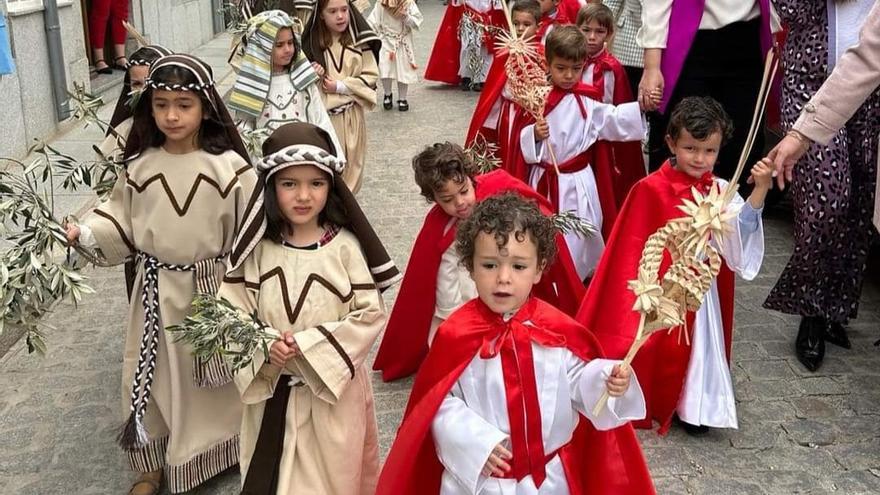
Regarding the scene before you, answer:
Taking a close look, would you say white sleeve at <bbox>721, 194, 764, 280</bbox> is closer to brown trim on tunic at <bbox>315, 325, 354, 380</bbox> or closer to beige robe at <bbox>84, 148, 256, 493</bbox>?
brown trim on tunic at <bbox>315, 325, 354, 380</bbox>

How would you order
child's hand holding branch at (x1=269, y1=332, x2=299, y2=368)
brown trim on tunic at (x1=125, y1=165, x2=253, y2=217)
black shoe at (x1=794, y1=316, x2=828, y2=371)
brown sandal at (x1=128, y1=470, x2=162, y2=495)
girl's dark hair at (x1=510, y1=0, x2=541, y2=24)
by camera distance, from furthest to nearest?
girl's dark hair at (x1=510, y1=0, x2=541, y2=24) → black shoe at (x1=794, y1=316, x2=828, y2=371) → brown sandal at (x1=128, y1=470, x2=162, y2=495) → brown trim on tunic at (x1=125, y1=165, x2=253, y2=217) → child's hand holding branch at (x1=269, y1=332, x2=299, y2=368)

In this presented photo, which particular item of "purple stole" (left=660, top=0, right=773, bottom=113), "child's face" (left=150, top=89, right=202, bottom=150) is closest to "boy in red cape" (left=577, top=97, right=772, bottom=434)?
"purple stole" (left=660, top=0, right=773, bottom=113)

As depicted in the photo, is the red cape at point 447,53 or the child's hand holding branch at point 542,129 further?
the red cape at point 447,53

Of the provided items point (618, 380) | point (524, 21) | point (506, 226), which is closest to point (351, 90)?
point (524, 21)

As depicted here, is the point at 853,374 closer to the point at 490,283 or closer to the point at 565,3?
the point at 490,283

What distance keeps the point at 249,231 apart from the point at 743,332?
128 inches

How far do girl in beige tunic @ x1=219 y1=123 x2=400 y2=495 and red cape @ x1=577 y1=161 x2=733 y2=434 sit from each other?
4.32ft

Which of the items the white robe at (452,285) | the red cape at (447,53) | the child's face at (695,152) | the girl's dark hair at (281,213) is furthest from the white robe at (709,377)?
the red cape at (447,53)

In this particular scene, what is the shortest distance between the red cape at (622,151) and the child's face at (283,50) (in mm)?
1823

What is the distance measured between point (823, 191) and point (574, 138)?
1.47 metres

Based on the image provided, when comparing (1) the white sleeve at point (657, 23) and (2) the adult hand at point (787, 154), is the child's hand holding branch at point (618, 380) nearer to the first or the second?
(2) the adult hand at point (787, 154)

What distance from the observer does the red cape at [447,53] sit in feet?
43.4

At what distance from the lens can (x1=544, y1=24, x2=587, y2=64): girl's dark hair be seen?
540cm

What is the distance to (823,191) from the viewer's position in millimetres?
4688
